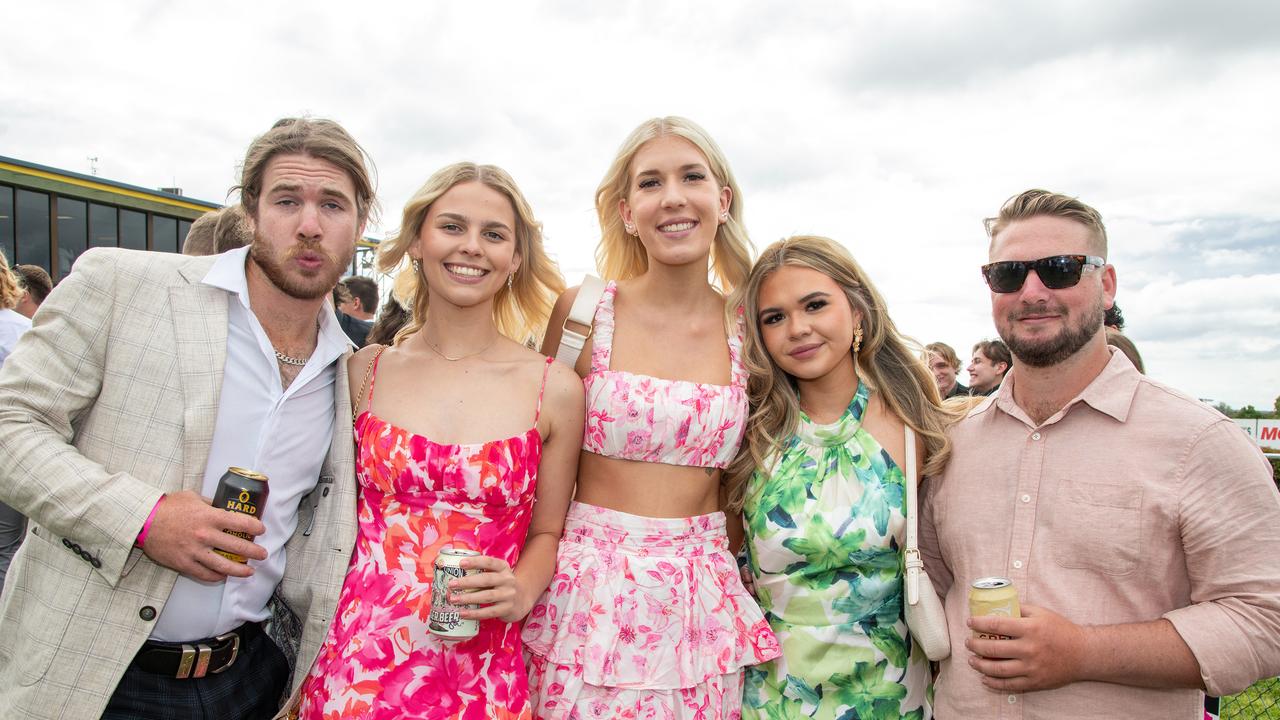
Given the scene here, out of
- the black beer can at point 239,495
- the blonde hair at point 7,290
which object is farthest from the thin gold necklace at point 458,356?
the blonde hair at point 7,290

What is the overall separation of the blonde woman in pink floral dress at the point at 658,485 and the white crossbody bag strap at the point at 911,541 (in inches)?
19.1

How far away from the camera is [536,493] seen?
2.67 metres

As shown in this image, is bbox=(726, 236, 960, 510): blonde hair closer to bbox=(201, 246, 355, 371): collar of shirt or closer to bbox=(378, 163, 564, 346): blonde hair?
bbox=(378, 163, 564, 346): blonde hair

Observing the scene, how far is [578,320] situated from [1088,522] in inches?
70.5

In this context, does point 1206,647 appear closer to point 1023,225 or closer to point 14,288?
point 1023,225

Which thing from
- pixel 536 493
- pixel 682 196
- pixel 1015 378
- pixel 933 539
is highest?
pixel 682 196

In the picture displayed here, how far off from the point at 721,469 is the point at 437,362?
1082mm

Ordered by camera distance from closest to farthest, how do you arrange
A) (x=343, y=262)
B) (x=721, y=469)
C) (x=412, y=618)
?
(x=412, y=618) < (x=343, y=262) < (x=721, y=469)

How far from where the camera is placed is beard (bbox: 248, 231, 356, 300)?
7.82 feet

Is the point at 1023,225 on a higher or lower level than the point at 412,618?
higher

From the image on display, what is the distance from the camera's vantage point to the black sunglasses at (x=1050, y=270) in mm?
2418

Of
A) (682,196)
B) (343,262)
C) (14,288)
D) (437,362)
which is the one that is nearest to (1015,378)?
(682,196)

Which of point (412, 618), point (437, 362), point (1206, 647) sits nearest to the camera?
point (1206, 647)

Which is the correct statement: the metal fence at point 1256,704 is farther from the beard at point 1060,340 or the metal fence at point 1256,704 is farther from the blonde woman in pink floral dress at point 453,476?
the blonde woman in pink floral dress at point 453,476
